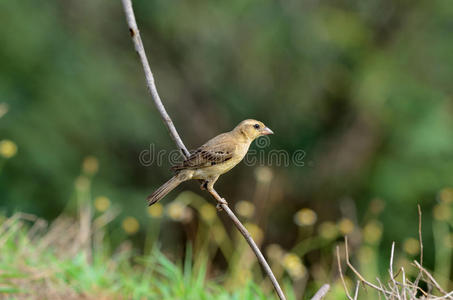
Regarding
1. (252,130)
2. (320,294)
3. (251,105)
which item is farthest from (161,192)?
(251,105)

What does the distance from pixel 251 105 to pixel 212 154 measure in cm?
555

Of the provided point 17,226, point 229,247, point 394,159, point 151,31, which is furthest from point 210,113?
point 17,226

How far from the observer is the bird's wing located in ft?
12.8

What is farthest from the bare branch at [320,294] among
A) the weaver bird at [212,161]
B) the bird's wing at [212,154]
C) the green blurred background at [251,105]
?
the green blurred background at [251,105]

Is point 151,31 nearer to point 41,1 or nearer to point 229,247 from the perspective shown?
point 41,1

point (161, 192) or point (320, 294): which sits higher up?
point (161, 192)

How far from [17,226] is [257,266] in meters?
3.07

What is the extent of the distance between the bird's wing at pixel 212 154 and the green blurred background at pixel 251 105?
3.44 m

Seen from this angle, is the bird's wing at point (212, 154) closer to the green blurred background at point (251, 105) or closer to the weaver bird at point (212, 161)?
the weaver bird at point (212, 161)

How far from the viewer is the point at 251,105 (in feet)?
31.3

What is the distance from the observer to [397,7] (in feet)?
29.7

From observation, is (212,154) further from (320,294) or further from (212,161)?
(320,294)

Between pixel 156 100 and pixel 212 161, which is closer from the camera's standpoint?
pixel 156 100

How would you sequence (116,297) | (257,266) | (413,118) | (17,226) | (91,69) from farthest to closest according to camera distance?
(91,69)
(413,118)
(257,266)
(17,226)
(116,297)
